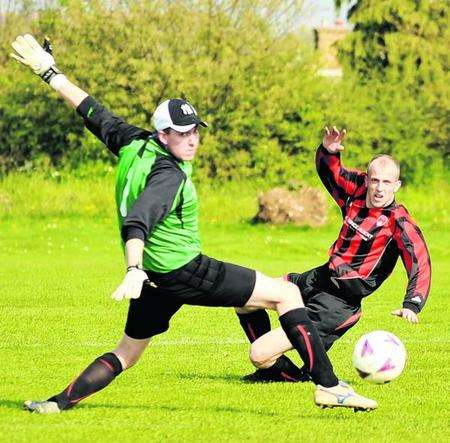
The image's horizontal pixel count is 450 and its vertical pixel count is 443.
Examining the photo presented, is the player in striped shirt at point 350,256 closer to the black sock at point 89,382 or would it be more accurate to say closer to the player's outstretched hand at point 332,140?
the player's outstretched hand at point 332,140

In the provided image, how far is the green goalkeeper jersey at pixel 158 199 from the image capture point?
736 centimetres

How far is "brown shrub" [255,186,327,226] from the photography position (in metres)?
27.5

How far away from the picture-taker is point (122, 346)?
26.9 ft

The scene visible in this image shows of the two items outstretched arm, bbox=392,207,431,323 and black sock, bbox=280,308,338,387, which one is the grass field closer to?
black sock, bbox=280,308,338,387

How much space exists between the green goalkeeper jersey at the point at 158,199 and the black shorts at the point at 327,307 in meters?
2.21

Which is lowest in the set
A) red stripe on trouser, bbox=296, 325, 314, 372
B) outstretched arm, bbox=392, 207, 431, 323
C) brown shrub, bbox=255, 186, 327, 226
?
brown shrub, bbox=255, 186, 327, 226

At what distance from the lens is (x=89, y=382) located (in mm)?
7996

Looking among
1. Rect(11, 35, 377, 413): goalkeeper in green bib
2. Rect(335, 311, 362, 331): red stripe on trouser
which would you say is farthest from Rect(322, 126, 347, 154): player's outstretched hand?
Rect(11, 35, 377, 413): goalkeeper in green bib

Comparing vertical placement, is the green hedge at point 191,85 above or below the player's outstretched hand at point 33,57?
below

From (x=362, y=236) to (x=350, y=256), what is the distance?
0.20 metres

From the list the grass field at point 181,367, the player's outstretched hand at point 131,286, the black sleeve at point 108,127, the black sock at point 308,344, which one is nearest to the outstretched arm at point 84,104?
the black sleeve at point 108,127

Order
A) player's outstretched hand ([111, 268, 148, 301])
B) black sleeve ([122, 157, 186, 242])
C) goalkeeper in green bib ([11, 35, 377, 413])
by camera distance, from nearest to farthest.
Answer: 1. player's outstretched hand ([111, 268, 148, 301])
2. black sleeve ([122, 157, 186, 242])
3. goalkeeper in green bib ([11, 35, 377, 413])

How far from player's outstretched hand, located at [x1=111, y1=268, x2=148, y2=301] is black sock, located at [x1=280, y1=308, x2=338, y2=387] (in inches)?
50.7

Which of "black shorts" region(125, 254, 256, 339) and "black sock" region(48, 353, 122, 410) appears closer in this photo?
"black shorts" region(125, 254, 256, 339)
